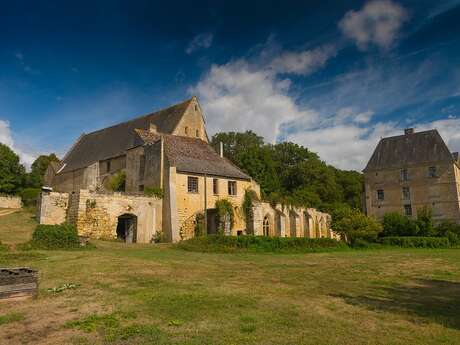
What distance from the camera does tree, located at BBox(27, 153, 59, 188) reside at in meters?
49.8

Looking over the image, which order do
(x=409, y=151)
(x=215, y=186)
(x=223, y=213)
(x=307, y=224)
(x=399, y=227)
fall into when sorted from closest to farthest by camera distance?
(x=223, y=213), (x=215, y=186), (x=307, y=224), (x=399, y=227), (x=409, y=151)

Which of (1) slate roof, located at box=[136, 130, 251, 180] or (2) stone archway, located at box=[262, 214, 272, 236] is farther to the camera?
(2) stone archway, located at box=[262, 214, 272, 236]

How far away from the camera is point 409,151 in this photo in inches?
1654

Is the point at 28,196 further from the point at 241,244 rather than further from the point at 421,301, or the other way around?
the point at 421,301

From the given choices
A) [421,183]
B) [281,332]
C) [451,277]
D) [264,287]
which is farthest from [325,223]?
[281,332]

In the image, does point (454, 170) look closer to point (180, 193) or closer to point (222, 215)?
point (222, 215)

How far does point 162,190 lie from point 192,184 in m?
2.18

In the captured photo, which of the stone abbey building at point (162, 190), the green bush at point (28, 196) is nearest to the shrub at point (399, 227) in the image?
the stone abbey building at point (162, 190)

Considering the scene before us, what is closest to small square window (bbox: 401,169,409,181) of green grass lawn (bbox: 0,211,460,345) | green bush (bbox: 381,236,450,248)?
green bush (bbox: 381,236,450,248)

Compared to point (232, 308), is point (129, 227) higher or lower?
higher

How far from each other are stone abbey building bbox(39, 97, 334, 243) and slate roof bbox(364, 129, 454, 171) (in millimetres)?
12371

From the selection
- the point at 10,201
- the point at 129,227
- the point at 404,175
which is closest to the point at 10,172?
the point at 10,201

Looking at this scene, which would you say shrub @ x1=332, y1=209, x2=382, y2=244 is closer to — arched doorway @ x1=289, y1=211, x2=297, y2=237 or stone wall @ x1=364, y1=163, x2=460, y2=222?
arched doorway @ x1=289, y1=211, x2=297, y2=237

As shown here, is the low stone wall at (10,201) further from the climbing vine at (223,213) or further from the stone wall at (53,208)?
the climbing vine at (223,213)
